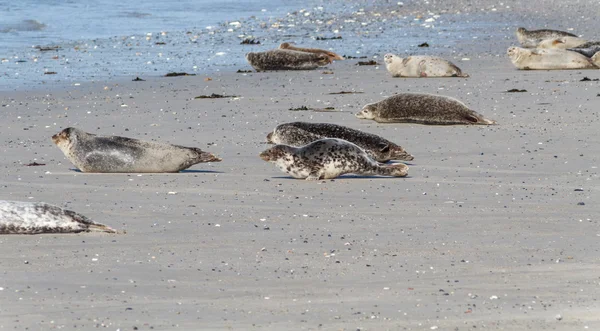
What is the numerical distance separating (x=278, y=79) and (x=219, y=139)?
4676mm

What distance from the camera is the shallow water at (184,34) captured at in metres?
15.6

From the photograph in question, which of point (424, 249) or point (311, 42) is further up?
point (424, 249)

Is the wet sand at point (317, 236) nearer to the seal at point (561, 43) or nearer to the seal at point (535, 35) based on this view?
the seal at point (561, 43)

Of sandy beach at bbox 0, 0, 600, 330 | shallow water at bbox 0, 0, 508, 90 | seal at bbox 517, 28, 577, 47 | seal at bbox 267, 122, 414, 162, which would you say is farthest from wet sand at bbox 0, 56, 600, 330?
seal at bbox 517, 28, 577, 47

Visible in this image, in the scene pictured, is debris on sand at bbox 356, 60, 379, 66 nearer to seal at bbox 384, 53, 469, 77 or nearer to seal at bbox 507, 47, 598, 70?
seal at bbox 384, 53, 469, 77

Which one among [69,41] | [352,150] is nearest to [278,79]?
[352,150]

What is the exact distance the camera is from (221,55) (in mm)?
17422

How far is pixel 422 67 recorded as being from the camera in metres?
13.4

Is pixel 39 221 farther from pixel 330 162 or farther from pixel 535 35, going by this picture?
pixel 535 35

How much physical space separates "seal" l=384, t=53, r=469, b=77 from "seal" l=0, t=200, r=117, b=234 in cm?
813

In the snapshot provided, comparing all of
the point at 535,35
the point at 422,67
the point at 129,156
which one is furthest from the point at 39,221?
the point at 535,35

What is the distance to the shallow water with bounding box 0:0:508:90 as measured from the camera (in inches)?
616

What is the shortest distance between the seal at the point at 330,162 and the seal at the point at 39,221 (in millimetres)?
1908

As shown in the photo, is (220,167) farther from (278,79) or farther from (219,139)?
(278,79)
